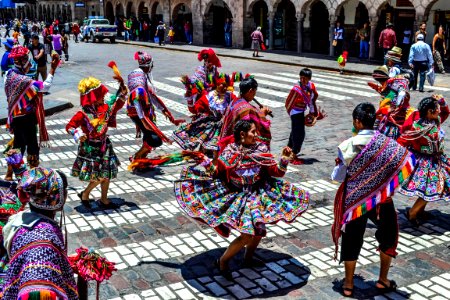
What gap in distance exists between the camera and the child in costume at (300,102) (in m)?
9.84

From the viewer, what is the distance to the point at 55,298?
3.25 metres

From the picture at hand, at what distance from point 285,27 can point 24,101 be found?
2695 cm

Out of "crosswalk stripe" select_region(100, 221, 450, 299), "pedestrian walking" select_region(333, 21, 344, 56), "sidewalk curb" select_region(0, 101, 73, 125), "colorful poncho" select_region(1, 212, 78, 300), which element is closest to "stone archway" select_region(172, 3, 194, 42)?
"pedestrian walking" select_region(333, 21, 344, 56)

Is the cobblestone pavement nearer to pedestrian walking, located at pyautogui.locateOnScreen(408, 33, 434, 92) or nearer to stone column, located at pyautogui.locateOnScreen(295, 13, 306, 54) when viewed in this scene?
pedestrian walking, located at pyautogui.locateOnScreen(408, 33, 434, 92)

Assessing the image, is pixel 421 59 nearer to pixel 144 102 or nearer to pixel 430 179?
pixel 144 102

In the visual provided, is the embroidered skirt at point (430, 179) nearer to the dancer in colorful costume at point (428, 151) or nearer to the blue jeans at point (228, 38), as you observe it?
the dancer in colorful costume at point (428, 151)

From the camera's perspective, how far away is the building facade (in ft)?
83.6

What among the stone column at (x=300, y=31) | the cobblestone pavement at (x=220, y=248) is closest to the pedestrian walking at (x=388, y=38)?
the stone column at (x=300, y=31)

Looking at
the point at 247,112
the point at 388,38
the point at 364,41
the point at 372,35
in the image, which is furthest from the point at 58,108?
the point at 364,41

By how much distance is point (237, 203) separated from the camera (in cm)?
553

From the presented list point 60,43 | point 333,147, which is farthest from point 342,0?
point 333,147

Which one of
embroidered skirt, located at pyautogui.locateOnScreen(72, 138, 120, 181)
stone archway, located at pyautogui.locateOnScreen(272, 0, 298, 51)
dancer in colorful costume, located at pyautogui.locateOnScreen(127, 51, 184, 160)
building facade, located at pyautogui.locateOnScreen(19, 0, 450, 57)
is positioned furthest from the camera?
stone archway, located at pyautogui.locateOnScreen(272, 0, 298, 51)

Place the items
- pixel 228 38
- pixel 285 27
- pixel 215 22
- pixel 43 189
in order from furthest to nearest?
1. pixel 215 22
2. pixel 228 38
3. pixel 285 27
4. pixel 43 189

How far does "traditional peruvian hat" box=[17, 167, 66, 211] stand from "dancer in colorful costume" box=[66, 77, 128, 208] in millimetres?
3732
